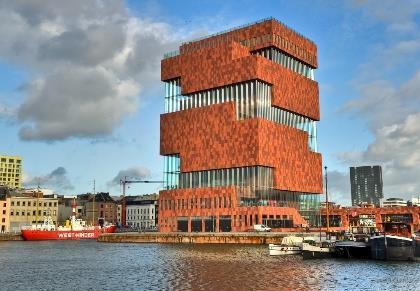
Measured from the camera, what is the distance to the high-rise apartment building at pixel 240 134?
164625mm

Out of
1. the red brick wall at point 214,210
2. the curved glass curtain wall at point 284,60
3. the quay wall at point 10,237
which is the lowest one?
the quay wall at point 10,237

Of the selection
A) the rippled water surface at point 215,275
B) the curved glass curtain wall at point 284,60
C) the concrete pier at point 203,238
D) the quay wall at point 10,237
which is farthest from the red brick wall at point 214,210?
the rippled water surface at point 215,275

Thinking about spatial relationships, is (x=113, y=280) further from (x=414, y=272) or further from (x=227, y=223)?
(x=227, y=223)

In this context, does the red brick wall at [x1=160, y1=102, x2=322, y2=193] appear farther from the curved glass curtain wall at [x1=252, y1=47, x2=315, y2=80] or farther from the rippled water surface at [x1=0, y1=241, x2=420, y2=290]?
the rippled water surface at [x1=0, y1=241, x2=420, y2=290]

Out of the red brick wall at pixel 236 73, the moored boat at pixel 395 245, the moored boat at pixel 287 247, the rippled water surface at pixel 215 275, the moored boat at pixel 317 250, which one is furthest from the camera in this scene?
the red brick wall at pixel 236 73

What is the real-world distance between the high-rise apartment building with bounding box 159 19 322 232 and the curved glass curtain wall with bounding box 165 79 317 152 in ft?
1.13

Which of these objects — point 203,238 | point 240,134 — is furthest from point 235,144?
point 203,238

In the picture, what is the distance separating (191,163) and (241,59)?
3751 centimetres

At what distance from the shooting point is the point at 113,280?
2307 inches

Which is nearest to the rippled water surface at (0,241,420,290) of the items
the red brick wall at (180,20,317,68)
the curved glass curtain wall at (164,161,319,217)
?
the curved glass curtain wall at (164,161,319,217)

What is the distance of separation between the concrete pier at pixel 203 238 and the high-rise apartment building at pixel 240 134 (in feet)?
76.0

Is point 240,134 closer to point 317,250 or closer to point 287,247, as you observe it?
point 287,247

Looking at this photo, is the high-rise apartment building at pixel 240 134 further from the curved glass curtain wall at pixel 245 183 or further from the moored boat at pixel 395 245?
the moored boat at pixel 395 245

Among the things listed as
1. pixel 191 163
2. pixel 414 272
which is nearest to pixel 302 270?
pixel 414 272
